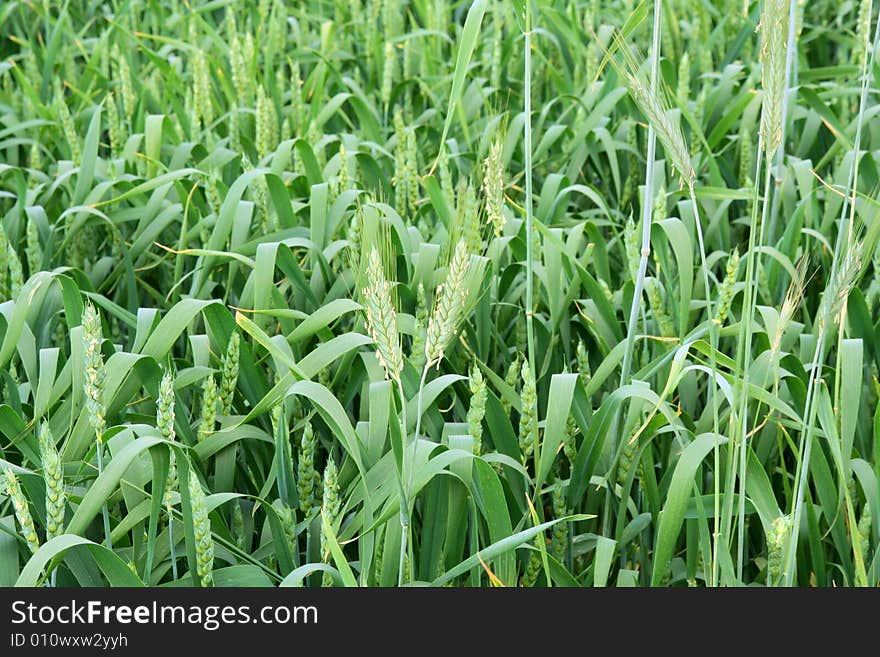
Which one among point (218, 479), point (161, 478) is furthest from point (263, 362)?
point (161, 478)

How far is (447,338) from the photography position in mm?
976

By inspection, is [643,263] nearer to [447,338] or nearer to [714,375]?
[714,375]

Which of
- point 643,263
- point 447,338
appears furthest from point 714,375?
point 447,338

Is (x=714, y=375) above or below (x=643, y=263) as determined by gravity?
below

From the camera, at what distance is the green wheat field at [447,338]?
1145 millimetres

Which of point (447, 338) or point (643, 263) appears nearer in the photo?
point (447, 338)

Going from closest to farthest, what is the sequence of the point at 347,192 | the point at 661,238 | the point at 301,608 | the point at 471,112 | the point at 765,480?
1. the point at 301,608
2. the point at 765,480
3. the point at 661,238
4. the point at 347,192
5. the point at 471,112

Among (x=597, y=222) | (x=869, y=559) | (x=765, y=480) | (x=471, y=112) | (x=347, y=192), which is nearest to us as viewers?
(x=765, y=480)

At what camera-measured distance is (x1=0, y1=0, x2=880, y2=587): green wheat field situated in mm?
1145

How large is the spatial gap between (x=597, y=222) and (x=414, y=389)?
2.51ft

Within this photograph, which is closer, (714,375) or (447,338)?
(447,338)

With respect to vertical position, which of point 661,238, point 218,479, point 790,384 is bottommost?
point 218,479

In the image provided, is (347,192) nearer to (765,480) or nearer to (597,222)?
(597,222)

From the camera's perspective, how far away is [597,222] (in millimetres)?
1996
